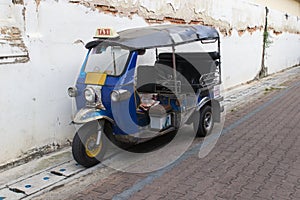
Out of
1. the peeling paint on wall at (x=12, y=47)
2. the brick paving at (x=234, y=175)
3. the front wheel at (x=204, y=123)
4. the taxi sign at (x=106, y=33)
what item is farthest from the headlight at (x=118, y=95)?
the front wheel at (x=204, y=123)

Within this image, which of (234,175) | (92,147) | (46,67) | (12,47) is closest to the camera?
(234,175)

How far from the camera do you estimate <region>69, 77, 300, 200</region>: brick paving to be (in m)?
3.96

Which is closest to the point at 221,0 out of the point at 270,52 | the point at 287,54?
the point at 270,52

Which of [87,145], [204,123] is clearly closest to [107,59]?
[87,145]

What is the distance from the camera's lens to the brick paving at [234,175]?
3961mm

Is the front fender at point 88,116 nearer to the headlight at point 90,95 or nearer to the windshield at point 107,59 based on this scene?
the headlight at point 90,95

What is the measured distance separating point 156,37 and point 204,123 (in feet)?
6.29

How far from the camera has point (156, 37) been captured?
4961mm

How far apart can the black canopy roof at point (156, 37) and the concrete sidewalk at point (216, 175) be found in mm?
1700

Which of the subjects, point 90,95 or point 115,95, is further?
point 90,95

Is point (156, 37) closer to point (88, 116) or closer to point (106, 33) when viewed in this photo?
point (106, 33)

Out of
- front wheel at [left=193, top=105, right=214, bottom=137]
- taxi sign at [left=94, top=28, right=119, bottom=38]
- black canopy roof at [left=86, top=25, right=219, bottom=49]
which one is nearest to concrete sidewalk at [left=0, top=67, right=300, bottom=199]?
front wheel at [left=193, top=105, right=214, bottom=137]

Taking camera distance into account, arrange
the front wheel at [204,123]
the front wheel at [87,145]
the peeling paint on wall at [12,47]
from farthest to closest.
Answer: the front wheel at [204,123]
the front wheel at [87,145]
the peeling paint on wall at [12,47]

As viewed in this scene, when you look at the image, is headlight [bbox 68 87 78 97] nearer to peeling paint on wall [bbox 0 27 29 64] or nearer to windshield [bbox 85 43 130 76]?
windshield [bbox 85 43 130 76]
